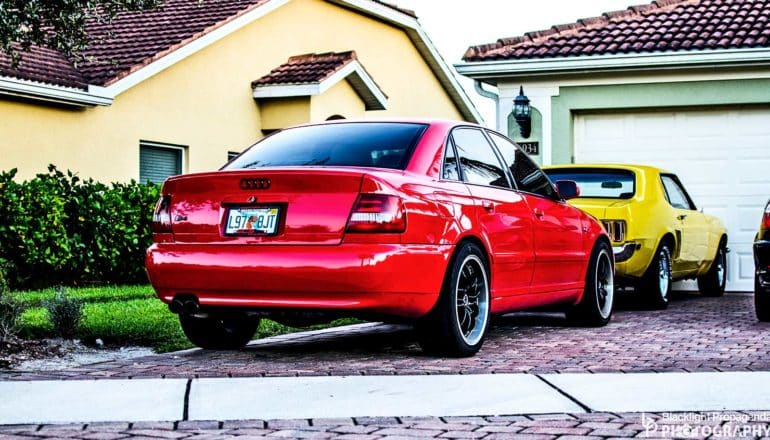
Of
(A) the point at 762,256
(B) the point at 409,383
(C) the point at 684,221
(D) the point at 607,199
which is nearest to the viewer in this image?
(B) the point at 409,383

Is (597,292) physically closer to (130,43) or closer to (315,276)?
(315,276)

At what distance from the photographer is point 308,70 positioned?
20.7m

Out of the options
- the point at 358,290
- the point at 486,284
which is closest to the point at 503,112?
the point at 486,284

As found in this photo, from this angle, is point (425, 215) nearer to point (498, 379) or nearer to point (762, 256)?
point (498, 379)

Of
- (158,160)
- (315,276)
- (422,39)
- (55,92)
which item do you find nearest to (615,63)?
(55,92)

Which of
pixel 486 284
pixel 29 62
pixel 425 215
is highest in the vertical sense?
pixel 29 62

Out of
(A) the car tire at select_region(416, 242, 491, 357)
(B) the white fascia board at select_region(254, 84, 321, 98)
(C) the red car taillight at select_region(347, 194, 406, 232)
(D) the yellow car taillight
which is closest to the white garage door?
(D) the yellow car taillight

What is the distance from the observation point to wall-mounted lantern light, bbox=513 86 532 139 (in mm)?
15141

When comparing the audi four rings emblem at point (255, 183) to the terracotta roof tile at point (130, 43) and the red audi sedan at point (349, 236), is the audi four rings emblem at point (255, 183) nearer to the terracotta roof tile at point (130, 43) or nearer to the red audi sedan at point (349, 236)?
the red audi sedan at point (349, 236)

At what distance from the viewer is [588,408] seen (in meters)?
5.43

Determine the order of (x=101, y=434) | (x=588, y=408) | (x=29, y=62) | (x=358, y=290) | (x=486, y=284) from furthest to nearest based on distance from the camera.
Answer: (x=29, y=62), (x=486, y=284), (x=358, y=290), (x=588, y=408), (x=101, y=434)

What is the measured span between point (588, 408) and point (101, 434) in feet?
7.54

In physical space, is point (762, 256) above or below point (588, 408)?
above

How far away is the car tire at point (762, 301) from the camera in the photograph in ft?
32.1
